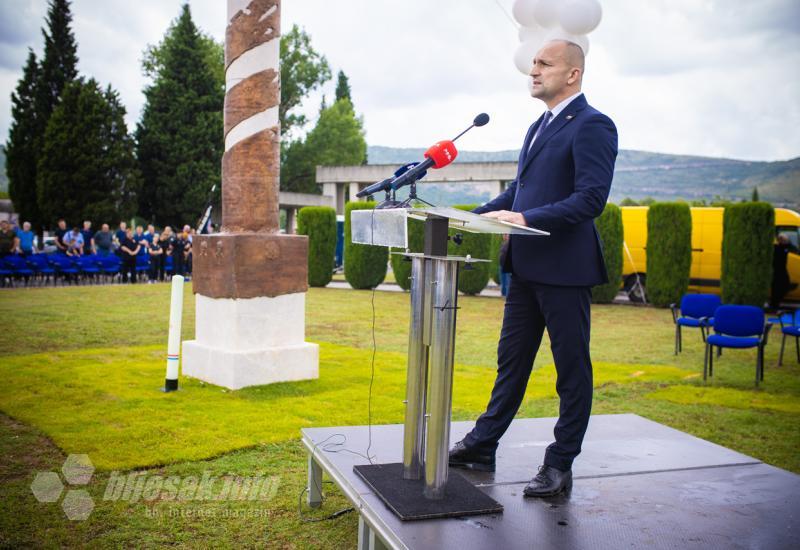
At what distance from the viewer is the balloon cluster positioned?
6.81 metres

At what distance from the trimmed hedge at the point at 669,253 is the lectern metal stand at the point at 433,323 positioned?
15680 mm

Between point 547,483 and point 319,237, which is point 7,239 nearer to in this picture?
point 319,237

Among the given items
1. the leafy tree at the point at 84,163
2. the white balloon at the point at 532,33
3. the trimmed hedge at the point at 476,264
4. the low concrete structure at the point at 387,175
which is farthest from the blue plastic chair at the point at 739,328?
the leafy tree at the point at 84,163

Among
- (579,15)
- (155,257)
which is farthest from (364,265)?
(579,15)

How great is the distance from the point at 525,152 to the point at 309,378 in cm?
440

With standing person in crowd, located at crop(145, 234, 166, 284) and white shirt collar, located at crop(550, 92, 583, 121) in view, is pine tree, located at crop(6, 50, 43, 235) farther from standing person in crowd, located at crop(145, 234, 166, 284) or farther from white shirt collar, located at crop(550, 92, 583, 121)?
white shirt collar, located at crop(550, 92, 583, 121)

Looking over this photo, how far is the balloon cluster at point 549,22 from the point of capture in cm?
681

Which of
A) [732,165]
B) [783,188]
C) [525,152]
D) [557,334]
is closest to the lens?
[557,334]

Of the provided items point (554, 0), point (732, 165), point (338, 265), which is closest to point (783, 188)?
point (732, 165)

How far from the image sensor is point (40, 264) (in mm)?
17547

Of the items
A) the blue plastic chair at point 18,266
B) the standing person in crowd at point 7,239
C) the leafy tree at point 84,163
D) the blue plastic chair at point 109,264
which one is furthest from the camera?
the leafy tree at point 84,163

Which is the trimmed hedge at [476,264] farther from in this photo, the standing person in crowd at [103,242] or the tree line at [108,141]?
the tree line at [108,141]

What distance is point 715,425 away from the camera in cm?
581

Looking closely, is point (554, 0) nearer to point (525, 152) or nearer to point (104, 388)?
point (525, 152)
